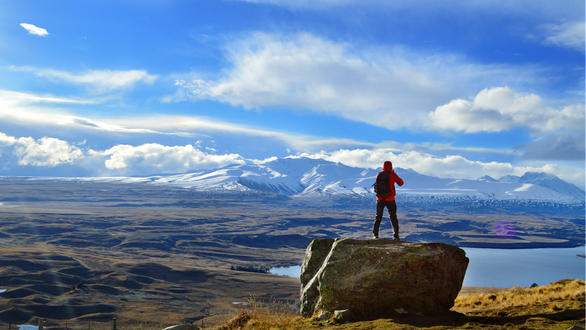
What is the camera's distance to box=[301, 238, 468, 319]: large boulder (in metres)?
13.5

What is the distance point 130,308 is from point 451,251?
87.3 m

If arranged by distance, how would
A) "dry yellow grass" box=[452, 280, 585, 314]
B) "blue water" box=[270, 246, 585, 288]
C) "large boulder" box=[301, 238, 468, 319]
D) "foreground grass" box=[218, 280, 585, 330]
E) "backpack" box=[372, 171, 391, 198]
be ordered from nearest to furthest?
"foreground grass" box=[218, 280, 585, 330]
"large boulder" box=[301, 238, 468, 319]
"dry yellow grass" box=[452, 280, 585, 314]
"backpack" box=[372, 171, 391, 198]
"blue water" box=[270, 246, 585, 288]

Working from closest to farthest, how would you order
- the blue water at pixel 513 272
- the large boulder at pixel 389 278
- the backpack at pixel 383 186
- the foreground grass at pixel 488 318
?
the foreground grass at pixel 488 318, the large boulder at pixel 389 278, the backpack at pixel 383 186, the blue water at pixel 513 272

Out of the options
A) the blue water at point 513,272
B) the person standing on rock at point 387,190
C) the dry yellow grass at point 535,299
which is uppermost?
the person standing on rock at point 387,190

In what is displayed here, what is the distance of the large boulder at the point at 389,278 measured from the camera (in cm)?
1355

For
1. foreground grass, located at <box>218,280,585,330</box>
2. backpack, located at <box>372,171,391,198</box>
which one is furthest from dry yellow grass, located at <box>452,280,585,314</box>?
backpack, located at <box>372,171,391,198</box>

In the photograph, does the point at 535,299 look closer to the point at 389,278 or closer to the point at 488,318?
the point at 488,318

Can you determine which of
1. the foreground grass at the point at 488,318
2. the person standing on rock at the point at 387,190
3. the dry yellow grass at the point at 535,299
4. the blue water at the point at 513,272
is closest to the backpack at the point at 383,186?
the person standing on rock at the point at 387,190

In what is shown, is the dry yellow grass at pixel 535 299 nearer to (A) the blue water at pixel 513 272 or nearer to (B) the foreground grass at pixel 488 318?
(B) the foreground grass at pixel 488 318

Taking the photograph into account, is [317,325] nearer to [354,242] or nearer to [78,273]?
[354,242]

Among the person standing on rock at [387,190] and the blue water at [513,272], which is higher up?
the person standing on rock at [387,190]

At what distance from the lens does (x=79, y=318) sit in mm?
77438

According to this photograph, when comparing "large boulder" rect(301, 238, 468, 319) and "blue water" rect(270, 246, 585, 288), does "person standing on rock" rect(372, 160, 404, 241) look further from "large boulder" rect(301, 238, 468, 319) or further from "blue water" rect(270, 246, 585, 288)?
"blue water" rect(270, 246, 585, 288)

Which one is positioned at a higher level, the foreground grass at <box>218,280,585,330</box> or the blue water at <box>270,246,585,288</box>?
the foreground grass at <box>218,280,585,330</box>
